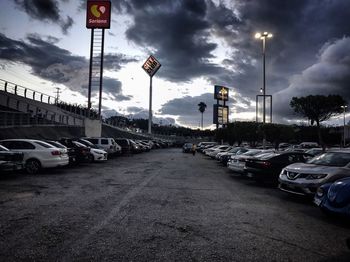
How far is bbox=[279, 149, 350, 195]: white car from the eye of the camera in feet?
25.6

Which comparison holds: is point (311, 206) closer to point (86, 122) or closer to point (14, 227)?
point (14, 227)

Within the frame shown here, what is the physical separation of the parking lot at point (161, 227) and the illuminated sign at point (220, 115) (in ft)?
215

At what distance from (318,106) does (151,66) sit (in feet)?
243

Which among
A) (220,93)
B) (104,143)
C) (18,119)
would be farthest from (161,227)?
(220,93)

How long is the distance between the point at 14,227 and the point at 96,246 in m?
1.82

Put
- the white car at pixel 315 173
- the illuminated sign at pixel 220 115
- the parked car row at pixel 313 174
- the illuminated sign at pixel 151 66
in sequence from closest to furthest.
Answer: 1. the parked car row at pixel 313 174
2. the white car at pixel 315 173
3. the illuminated sign at pixel 220 115
4. the illuminated sign at pixel 151 66

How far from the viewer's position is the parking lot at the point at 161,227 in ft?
13.5

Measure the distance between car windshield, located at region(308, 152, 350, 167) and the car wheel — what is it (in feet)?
36.4

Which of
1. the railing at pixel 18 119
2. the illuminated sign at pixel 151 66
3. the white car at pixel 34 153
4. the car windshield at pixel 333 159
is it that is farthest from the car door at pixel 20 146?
the illuminated sign at pixel 151 66

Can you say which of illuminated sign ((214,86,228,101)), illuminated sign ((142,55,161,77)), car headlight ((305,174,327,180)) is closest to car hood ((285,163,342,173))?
car headlight ((305,174,327,180))

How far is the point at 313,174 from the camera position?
8.01 m

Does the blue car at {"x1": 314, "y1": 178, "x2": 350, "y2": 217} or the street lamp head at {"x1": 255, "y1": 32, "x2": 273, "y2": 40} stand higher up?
the street lamp head at {"x1": 255, "y1": 32, "x2": 273, "y2": 40}

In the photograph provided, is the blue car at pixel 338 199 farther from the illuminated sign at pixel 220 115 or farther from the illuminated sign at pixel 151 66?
the illuminated sign at pixel 151 66

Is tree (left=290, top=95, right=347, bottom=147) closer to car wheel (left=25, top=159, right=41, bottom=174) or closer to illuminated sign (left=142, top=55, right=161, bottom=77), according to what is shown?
car wheel (left=25, top=159, right=41, bottom=174)
